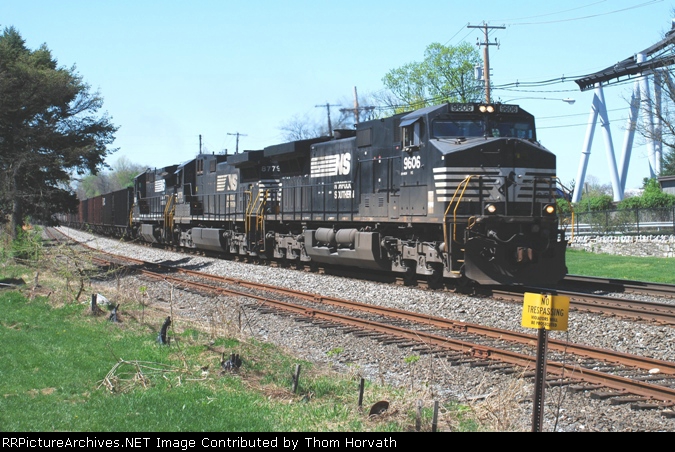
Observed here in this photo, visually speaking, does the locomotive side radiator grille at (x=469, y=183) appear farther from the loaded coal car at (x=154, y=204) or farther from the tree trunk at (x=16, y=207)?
the loaded coal car at (x=154, y=204)

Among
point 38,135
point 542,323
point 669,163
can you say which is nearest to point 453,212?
point 542,323

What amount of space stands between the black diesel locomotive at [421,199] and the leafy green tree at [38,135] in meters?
8.67

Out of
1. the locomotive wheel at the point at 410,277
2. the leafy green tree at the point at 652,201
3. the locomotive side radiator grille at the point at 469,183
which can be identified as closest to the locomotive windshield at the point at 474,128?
the locomotive side radiator grille at the point at 469,183

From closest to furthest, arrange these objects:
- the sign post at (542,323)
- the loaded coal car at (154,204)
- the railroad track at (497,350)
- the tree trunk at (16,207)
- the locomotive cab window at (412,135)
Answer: the sign post at (542,323) → the railroad track at (497,350) → the locomotive cab window at (412,135) → the tree trunk at (16,207) → the loaded coal car at (154,204)

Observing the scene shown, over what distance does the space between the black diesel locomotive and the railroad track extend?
262cm

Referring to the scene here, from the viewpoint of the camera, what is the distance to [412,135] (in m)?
15.3

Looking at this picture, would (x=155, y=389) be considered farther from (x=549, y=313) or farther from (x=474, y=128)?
(x=474, y=128)

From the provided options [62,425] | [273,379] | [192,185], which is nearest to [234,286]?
[273,379]

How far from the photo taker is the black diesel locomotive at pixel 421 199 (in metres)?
14.0

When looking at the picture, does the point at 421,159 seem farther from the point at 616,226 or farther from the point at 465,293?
the point at 616,226

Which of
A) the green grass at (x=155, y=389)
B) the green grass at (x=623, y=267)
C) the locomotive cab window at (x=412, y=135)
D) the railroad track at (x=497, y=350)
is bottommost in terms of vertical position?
the green grass at (x=155, y=389)

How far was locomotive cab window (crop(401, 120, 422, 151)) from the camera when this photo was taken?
15.1 m

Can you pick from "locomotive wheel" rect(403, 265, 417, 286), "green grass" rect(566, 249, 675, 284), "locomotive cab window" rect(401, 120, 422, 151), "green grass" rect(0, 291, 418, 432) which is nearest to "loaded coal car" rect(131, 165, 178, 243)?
"locomotive wheel" rect(403, 265, 417, 286)
